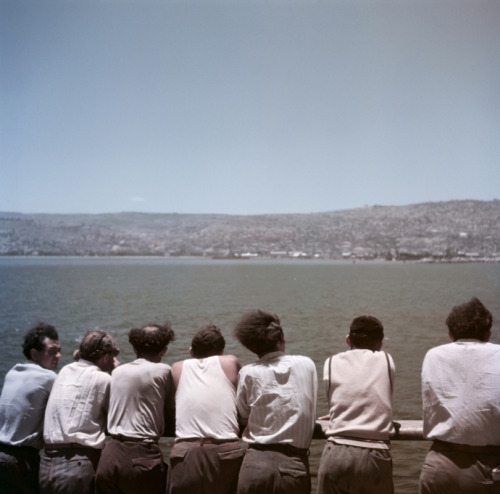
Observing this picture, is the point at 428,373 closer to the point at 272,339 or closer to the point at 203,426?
the point at 272,339

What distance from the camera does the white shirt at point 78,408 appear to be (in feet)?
13.0

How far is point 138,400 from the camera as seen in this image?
13.2 ft

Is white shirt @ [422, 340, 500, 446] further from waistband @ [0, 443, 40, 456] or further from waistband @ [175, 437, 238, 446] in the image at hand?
waistband @ [0, 443, 40, 456]

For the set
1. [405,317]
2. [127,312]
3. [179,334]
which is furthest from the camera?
[127,312]

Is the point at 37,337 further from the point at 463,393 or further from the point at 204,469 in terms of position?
the point at 463,393

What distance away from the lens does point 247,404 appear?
396 cm

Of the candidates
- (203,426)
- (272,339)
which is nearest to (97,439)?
(203,426)

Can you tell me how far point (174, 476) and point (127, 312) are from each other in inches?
2116

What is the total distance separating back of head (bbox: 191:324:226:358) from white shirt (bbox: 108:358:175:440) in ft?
0.87

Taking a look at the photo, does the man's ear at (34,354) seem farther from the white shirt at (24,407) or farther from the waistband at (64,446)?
the waistband at (64,446)

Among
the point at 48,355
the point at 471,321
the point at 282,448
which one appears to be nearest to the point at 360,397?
the point at 282,448

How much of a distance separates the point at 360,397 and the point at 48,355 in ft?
7.37

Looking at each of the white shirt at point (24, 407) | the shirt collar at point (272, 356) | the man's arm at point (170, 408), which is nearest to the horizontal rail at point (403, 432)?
the shirt collar at point (272, 356)

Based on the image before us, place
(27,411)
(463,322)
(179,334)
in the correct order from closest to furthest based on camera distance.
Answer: (463,322)
(27,411)
(179,334)
